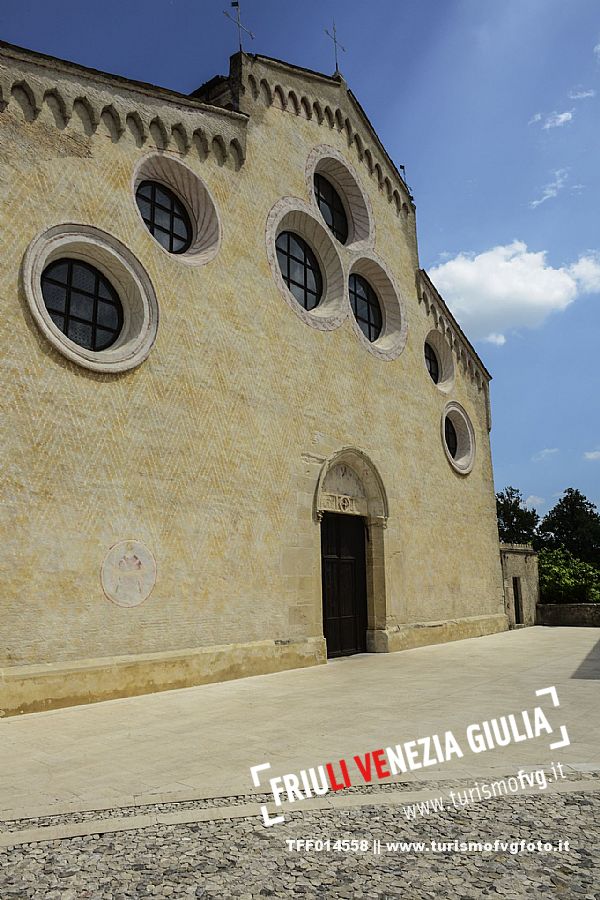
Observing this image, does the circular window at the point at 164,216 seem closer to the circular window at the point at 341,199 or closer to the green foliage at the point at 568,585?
the circular window at the point at 341,199

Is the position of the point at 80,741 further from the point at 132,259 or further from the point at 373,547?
the point at 373,547

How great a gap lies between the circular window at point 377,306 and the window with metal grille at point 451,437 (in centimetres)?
381

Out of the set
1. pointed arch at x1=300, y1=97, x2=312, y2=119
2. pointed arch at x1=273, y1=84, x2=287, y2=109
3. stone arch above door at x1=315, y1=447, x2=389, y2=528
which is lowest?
stone arch above door at x1=315, y1=447, x2=389, y2=528

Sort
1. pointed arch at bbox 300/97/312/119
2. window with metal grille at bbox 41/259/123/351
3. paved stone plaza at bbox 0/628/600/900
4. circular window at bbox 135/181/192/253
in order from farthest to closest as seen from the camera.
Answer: pointed arch at bbox 300/97/312/119 < circular window at bbox 135/181/192/253 < window with metal grille at bbox 41/259/123/351 < paved stone plaza at bbox 0/628/600/900

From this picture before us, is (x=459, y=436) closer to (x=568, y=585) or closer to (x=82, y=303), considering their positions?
(x=568, y=585)

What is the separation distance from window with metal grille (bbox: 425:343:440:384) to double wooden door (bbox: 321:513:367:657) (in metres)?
6.59

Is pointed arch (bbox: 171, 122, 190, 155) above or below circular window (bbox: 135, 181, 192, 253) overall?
above

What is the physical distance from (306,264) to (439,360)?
6587 millimetres

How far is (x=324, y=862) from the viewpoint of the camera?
146 inches

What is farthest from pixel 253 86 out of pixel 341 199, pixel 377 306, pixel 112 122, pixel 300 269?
pixel 377 306

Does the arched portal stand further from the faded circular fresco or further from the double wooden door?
the faded circular fresco

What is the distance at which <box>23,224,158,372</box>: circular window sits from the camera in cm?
977

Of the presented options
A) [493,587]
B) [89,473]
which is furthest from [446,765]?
[493,587]

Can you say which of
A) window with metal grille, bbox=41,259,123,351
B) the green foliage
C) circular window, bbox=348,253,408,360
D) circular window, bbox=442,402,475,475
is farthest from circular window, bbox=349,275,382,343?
the green foliage
